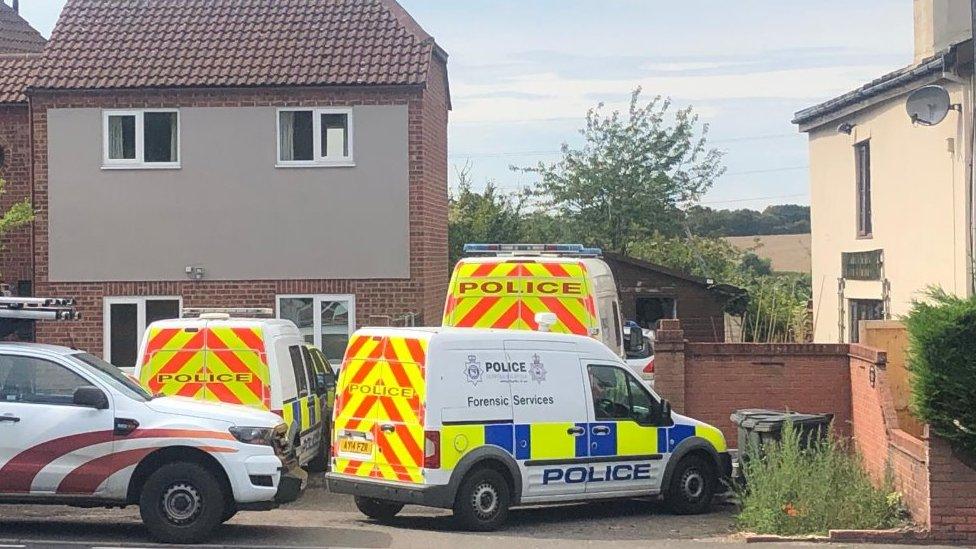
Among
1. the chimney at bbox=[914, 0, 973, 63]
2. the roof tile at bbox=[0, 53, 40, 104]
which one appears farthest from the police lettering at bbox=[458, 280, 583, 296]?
the roof tile at bbox=[0, 53, 40, 104]

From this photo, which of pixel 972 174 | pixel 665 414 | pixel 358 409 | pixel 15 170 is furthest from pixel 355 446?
pixel 15 170

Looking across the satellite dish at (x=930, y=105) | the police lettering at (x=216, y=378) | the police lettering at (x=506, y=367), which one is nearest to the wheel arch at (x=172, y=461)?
the police lettering at (x=216, y=378)

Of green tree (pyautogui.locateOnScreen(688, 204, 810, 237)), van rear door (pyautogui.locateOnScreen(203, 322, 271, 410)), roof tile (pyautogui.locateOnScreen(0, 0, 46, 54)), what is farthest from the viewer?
green tree (pyautogui.locateOnScreen(688, 204, 810, 237))

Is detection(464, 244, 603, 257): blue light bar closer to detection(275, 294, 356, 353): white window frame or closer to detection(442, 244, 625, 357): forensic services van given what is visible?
detection(442, 244, 625, 357): forensic services van

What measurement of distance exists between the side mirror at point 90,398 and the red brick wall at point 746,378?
754 cm

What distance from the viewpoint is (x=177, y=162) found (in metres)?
22.6

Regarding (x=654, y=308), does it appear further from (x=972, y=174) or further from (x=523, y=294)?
(x=523, y=294)

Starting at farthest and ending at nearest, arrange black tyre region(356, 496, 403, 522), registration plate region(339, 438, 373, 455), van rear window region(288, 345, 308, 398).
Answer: van rear window region(288, 345, 308, 398), black tyre region(356, 496, 403, 522), registration plate region(339, 438, 373, 455)

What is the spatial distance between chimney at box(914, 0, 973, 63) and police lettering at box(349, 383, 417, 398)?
36.7 ft

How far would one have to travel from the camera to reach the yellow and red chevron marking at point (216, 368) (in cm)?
1425

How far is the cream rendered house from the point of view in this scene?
17969mm

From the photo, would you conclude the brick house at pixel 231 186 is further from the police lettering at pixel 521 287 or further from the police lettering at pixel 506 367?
the police lettering at pixel 506 367

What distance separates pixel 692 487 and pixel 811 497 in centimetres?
186

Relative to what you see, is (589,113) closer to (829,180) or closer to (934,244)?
(829,180)
